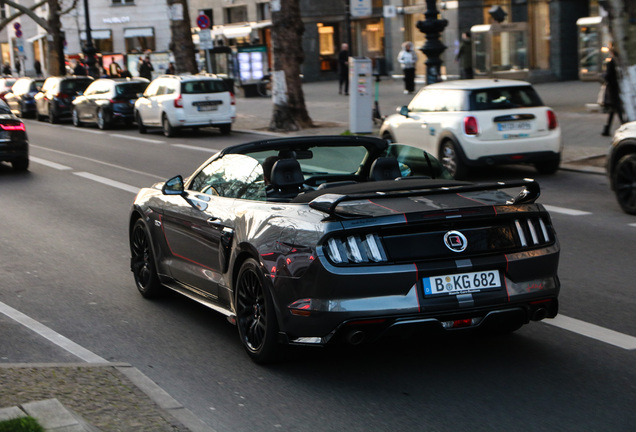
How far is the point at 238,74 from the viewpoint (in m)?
43.8

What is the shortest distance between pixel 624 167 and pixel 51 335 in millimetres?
7566

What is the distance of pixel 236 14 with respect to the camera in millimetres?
62031

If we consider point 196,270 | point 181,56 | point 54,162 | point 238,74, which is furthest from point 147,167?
point 238,74

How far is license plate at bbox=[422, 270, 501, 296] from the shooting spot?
5.45 metres

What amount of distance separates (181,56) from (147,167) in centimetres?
1658

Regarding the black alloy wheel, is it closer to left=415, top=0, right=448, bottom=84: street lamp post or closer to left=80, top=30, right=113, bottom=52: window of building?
left=415, top=0, right=448, bottom=84: street lamp post

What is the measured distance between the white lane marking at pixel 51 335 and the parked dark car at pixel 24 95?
101 ft

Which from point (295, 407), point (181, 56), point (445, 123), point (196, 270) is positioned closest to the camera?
point (295, 407)

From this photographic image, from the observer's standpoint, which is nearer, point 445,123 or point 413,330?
point 413,330

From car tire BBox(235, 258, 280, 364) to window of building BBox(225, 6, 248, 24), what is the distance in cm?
5639

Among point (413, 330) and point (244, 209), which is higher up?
point (244, 209)

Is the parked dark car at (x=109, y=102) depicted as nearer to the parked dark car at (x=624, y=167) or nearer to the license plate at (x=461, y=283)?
the parked dark car at (x=624, y=167)

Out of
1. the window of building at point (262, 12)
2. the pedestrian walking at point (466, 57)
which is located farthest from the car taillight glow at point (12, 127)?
the window of building at point (262, 12)

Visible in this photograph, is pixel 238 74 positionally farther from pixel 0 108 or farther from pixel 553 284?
pixel 553 284
